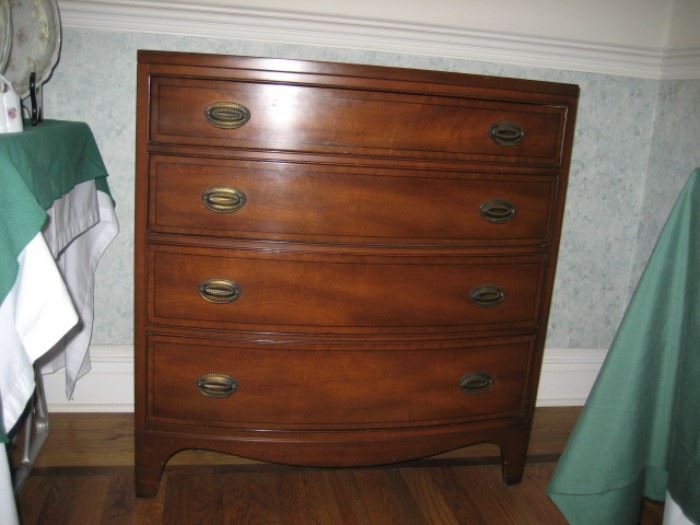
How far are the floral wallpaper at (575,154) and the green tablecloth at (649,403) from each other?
3.72ft

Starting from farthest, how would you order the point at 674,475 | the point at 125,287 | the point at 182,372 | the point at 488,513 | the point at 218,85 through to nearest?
the point at 125,287 → the point at 488,513 → the point at 182,372 → the point at 218,85 → the point at 674,475

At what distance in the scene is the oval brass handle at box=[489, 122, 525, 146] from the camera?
4.79ft

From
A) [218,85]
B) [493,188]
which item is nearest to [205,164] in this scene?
[218,85]

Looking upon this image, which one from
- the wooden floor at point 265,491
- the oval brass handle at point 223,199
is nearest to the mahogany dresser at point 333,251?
the oval brass handle at point 223,199

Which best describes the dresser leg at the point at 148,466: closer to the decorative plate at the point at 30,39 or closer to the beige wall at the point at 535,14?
the decorative plate at the point at 30,39

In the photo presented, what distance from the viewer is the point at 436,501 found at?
1.64 metres

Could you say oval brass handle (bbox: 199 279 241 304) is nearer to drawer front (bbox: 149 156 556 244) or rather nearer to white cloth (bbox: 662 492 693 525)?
drawer front (bbox: 149 156 556 244)

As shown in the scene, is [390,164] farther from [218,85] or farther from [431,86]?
[218,85]

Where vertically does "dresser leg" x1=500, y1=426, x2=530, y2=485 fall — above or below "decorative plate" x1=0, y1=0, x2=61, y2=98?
below

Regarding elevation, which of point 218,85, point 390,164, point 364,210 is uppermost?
point 218,85

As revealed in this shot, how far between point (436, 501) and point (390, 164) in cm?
91

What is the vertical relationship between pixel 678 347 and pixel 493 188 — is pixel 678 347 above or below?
below

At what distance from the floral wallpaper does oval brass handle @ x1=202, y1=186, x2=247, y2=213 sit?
652mm

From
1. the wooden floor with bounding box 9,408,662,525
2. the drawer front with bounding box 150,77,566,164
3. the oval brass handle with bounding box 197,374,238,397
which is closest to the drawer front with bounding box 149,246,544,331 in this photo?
the oval brass handle with bounding box 197,374,238,397
